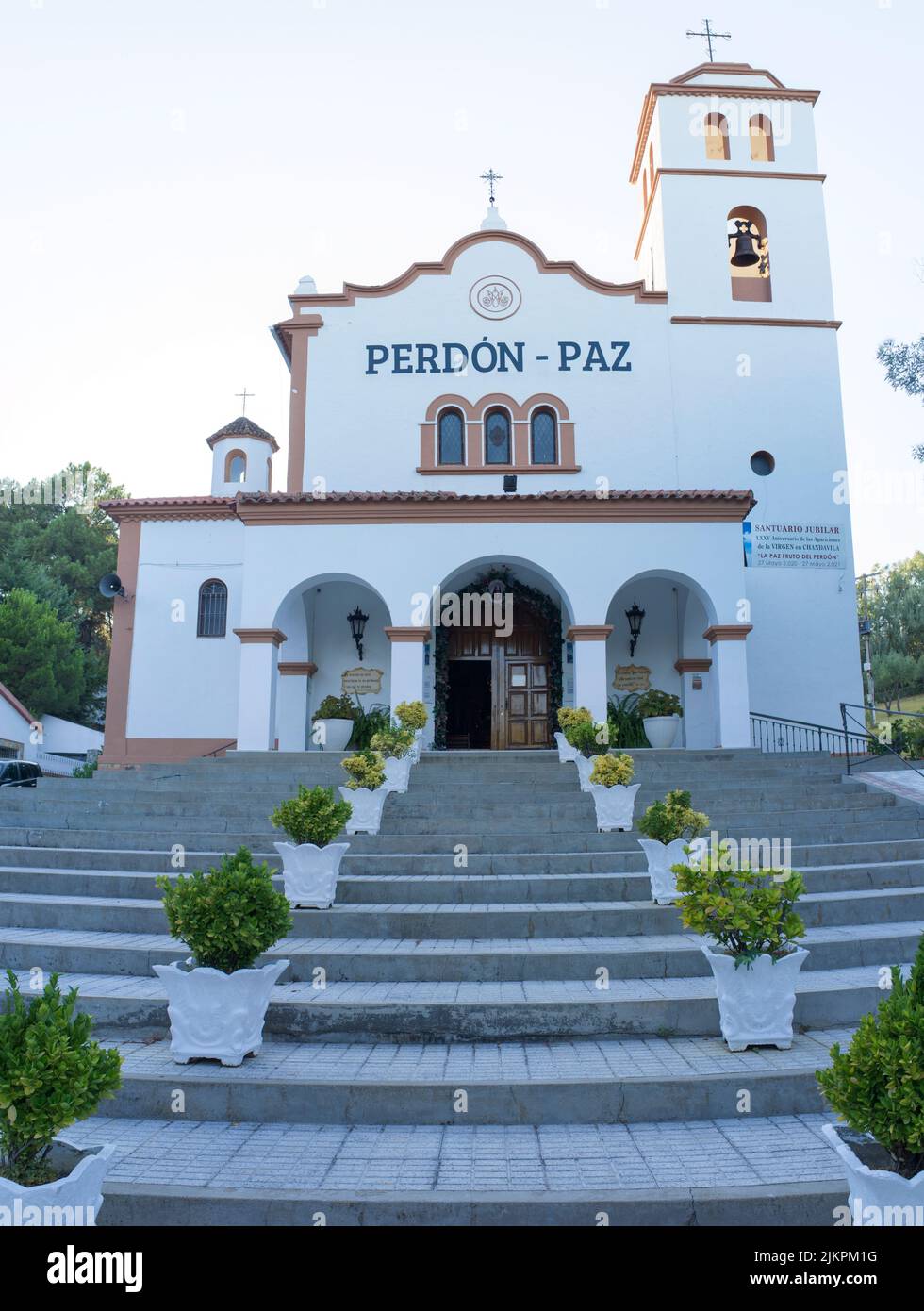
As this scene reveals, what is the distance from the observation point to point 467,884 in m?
7.82

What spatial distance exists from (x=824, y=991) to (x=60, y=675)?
3091 centimetres

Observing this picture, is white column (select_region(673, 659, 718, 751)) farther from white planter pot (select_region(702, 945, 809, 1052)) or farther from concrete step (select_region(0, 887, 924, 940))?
white planter pot (select_region(702, 945, 809, 1052))

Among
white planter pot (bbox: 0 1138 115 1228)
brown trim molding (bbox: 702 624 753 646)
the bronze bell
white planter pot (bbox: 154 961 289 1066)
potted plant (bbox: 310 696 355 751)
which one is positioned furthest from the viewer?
the bronze bell

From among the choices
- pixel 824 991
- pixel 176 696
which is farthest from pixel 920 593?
pixel 824 991

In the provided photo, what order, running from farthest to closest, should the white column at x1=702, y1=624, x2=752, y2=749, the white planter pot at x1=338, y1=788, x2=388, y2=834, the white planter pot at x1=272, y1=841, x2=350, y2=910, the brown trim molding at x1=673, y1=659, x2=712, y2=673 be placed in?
the brown trim molding at x1=673, y1=659, x2=712, y2=673, the white column at x1=702, y1=624, x2=752, y2=749, the white planter pot at x1=338, y1=788, x2=388, y2=834, the white planter pot at x1=272, y1=841, x2=350, y2=910

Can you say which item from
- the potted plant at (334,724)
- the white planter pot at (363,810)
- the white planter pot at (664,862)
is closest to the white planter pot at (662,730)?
the potted plant at (334,724)

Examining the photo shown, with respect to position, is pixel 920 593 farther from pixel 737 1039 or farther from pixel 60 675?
pixel 737 1039

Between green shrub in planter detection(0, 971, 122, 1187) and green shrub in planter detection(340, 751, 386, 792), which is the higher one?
green shrub in planter detection(340, 751, 386, 792)

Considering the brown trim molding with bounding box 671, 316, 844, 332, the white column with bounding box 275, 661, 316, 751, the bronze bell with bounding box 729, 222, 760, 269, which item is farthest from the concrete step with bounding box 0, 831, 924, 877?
the bronze bell with bounding box 729, 222, 760, 269

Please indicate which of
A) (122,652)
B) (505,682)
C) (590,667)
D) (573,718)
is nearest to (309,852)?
(573,718)

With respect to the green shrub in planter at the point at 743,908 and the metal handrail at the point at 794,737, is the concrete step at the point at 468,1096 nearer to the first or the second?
the green shrub in planter at the point at 743,908

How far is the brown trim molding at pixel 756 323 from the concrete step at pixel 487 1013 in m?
15.5

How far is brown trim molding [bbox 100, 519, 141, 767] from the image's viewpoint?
1742 centimetres
